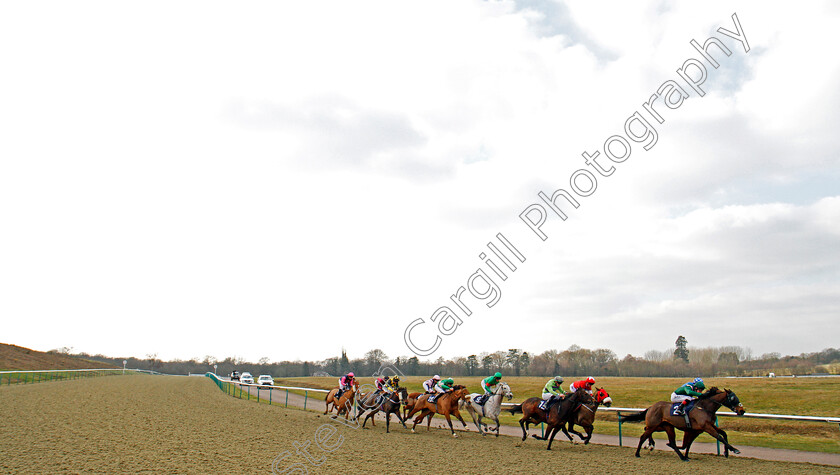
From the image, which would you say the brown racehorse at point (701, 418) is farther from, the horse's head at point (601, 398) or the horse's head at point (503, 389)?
the horse's head at point (503, 389)

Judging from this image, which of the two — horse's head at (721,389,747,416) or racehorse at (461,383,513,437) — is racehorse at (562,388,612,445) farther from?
horse's head at (721,389,747,416)

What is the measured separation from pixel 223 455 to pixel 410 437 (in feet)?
19.5

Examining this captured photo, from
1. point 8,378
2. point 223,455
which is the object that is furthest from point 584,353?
point 223,455

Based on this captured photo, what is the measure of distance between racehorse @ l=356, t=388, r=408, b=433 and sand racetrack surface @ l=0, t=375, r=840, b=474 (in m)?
0.71

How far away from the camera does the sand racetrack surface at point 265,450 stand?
334 inches

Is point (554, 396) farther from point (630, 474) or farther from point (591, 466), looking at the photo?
point (630, 474)

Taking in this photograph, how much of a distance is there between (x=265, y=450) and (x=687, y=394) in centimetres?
930

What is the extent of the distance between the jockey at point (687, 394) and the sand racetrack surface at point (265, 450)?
1077mm

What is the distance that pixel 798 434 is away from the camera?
57.8ft

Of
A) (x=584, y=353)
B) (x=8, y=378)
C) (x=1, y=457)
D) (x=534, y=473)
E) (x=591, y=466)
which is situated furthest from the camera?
(x=584, y=353)

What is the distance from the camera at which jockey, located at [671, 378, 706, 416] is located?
36.7 ft

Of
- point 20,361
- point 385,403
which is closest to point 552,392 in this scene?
point 385,403

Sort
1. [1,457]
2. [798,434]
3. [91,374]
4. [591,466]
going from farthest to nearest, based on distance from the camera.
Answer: [91,374] → [798,434] → [591,466] → [1,457]

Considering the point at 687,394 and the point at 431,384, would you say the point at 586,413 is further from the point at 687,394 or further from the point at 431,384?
the point at 431,384
